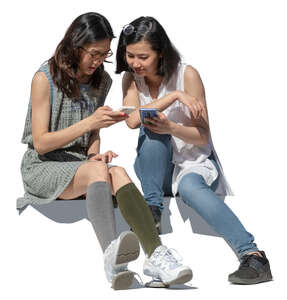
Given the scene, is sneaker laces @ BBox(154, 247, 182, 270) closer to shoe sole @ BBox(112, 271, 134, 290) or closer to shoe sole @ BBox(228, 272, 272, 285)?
shoe sole @ BBox(112, 271, 134, 290)

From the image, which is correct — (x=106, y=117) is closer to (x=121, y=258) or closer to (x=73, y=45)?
(x=73, y=45)

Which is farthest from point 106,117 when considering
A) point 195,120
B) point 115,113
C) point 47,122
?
point 195,120

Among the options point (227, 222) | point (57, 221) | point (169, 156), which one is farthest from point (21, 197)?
point (227, 222)

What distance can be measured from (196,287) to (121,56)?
136 centimetres

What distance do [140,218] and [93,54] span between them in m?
0.94

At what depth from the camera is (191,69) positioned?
462 cm

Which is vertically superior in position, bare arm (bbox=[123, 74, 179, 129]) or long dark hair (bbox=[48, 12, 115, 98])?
long dark hair (bbox=[48, 12, 115, 98])

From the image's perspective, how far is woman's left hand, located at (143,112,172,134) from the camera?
430cm

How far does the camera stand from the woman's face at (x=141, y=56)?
449 centimetres

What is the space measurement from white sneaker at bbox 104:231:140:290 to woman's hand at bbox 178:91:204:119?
2.71 feet

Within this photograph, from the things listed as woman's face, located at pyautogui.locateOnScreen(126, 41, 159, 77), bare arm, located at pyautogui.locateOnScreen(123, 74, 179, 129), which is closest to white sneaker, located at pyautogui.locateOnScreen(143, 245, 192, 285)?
bare arm, located at pyautogui.locateOnScreen(123, 74, 179, 129)

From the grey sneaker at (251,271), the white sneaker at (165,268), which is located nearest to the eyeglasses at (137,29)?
Answer: the white sneaker at (165,268)

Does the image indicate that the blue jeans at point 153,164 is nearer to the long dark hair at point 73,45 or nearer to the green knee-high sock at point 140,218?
the green knee-high sock at point 140,218

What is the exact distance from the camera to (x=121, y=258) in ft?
12.7
